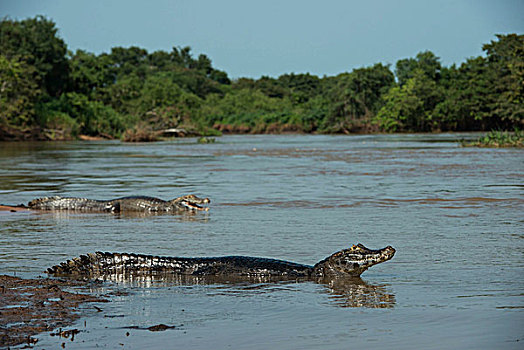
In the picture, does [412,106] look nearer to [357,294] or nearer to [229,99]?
[229,99]

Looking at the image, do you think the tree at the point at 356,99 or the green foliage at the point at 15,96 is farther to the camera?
the tree at the point at 356,99

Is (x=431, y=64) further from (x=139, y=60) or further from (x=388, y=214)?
(x=388, y=214)

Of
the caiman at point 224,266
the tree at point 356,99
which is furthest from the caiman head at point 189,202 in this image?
the tree at point 356,99

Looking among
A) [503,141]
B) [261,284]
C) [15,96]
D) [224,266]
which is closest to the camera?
[261,284]

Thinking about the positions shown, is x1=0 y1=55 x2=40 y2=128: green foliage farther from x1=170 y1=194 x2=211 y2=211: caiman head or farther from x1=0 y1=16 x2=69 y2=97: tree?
x1=170 y1=194 x2=211 y2=211: caiman head

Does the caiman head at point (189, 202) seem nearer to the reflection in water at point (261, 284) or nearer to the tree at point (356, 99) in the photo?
the reflection in water at point (261, 284)

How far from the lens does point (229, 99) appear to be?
285 feet

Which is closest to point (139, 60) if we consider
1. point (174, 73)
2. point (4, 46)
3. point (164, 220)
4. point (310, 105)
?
point (174, 73)

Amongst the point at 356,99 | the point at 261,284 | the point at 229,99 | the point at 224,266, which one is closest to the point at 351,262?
the point at 261,284

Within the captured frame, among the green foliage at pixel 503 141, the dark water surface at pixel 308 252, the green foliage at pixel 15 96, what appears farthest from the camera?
the green foliage at pixel 15 96

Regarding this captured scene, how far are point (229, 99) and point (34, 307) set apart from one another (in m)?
82.0

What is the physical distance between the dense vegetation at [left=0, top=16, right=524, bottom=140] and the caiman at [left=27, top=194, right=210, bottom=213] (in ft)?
111

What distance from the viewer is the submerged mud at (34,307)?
4.77 m

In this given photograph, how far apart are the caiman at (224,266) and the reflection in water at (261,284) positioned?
5 centimetres
